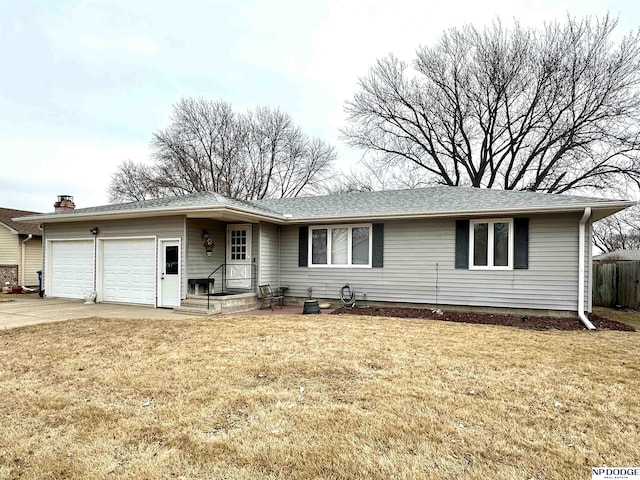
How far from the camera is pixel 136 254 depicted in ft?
35.0

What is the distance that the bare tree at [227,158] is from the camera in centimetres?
2622

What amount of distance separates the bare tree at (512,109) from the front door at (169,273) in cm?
1573

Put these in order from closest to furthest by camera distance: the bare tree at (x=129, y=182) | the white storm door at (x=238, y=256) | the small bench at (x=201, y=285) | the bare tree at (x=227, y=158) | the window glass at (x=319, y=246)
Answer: the small bench at (x=201, y=285), the white storm door at (x=238, y=256), the window glass at (x=319, y=246), the bare tree at (x=227, y=158), the bare tree at (x=129, y=182)

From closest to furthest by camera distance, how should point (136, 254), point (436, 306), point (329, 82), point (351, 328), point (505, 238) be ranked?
1. point (351, 328)
2. point (505, 238)
3. point (436, 306)
4. point (136, 254)
5. point (329, 82)

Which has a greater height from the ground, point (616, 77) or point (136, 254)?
point (616, 77)

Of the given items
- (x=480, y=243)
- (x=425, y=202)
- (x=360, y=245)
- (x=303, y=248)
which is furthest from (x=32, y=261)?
(x=480, y=243)

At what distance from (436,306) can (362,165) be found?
15637mm

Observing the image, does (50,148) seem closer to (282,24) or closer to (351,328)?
(282,24)

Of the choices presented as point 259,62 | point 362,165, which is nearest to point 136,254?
point 259,62

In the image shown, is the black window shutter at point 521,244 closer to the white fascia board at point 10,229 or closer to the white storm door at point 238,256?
the white storm door at point 238,256

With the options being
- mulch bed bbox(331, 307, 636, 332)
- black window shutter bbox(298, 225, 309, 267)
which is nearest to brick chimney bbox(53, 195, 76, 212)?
black window shutter bbox(298, 225, 309, 267)

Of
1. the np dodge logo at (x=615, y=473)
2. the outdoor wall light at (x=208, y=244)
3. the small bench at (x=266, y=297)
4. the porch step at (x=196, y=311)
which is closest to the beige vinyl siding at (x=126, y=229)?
the porch step at (x=196, y=311)

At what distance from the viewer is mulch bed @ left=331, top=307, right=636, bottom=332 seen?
26.6 ft

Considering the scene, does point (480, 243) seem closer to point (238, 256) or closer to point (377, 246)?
point (377, 246)
